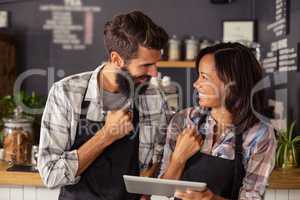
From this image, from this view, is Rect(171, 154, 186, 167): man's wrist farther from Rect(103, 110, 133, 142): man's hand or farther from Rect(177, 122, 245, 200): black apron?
Rect(103, 110, 133, 142): man's hand

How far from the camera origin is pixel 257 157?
61.0 inches

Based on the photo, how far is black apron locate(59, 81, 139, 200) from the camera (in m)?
1.56

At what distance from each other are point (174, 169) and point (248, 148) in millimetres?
249

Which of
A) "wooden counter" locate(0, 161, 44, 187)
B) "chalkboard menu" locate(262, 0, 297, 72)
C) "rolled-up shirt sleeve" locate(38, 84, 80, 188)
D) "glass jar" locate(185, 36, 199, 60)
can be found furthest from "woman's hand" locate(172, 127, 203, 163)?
"glass jar" locate(185, 36, 199, 60)

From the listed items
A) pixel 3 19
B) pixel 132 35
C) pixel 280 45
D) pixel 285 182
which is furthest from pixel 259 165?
pixel 3 19

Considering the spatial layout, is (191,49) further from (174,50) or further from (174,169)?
(174,169)

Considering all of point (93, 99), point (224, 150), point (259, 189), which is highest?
point (93, 99)

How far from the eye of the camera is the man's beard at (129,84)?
5.06 ft

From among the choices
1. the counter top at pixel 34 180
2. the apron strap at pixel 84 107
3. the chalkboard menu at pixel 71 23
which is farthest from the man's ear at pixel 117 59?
the chalkboard menu at pixel 71 23

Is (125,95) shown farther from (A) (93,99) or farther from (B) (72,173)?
(B) (72,173)

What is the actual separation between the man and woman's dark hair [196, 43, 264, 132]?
0.65 feet

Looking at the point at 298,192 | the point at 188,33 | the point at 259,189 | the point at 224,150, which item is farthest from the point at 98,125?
the point at 188,33

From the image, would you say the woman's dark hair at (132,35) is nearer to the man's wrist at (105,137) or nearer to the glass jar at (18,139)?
the man's wrist at (105,137)

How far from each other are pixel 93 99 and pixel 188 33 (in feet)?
10.1
